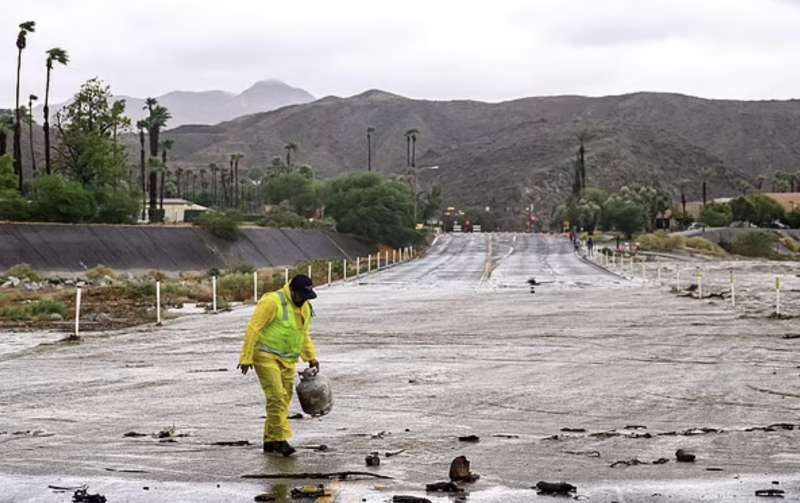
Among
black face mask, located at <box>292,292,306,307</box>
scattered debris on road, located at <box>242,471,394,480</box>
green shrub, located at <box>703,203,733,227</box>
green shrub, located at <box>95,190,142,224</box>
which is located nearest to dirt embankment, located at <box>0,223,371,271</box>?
green shrub, located at <box>95,190,142,224</box>

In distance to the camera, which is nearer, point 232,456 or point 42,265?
point 232,456

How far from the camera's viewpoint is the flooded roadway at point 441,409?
32.7 ft

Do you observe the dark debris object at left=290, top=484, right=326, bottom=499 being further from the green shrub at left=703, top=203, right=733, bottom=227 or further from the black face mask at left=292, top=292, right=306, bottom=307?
the green shrub at left=703, top=203, right=733, bottom=227

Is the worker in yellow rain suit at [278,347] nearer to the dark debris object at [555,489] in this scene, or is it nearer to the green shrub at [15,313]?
the dark debris object at [555,489]

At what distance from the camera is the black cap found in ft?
37.4

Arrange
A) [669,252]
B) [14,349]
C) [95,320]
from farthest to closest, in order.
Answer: [669,252] < [95,320] < [14,349]

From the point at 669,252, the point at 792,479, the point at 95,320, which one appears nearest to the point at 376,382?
the point at 792,479

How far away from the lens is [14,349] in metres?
23.8

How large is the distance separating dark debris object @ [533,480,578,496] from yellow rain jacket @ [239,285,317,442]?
2647 mm

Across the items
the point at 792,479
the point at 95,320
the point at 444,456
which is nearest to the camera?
the point at 792,479

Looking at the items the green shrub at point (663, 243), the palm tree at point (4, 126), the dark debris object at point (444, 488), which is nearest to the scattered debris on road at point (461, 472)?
the dark debris object at point (444, 488)

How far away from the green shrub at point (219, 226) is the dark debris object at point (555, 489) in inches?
2767

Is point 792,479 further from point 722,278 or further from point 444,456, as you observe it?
point 722,278

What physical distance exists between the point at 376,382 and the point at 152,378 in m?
3.29
